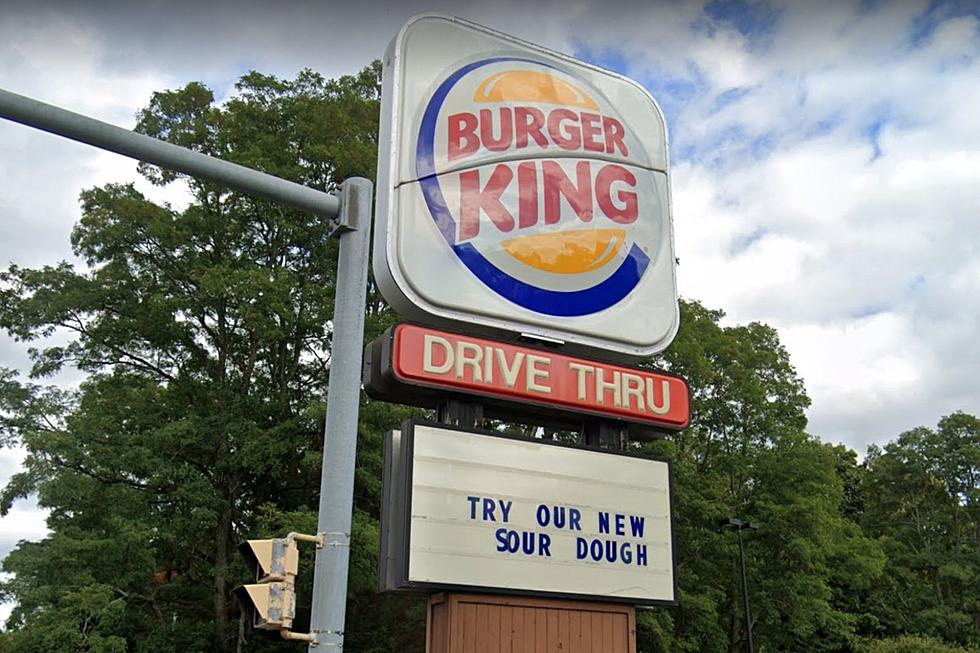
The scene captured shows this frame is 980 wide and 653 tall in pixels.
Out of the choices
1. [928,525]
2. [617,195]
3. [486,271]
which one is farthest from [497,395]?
[928,525]

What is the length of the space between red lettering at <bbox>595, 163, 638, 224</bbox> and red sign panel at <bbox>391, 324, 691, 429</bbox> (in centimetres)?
223

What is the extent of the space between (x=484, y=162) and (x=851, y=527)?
36.6 meters

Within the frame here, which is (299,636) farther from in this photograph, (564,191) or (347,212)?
(564,191)

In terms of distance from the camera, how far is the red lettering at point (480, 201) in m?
11.4

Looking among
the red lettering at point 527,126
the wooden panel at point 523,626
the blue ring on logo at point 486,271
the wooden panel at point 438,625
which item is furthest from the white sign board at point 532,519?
the red lettering at point 527,126

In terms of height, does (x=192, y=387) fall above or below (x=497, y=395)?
above

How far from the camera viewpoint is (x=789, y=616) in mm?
36688

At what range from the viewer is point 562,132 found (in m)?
12.6

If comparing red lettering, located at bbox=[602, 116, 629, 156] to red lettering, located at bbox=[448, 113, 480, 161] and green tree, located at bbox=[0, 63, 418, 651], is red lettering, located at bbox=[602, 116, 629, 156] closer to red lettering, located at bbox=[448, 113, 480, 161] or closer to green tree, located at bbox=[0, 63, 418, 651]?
red lettering, located at bbox=[448, 113, 480, 161]

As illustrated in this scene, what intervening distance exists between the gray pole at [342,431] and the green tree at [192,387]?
19.2m

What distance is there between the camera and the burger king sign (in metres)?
11.0

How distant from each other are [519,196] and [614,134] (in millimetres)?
2039

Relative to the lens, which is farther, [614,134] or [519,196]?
[614,134]

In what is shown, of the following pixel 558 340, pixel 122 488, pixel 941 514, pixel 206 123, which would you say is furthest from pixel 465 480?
pixel 941 514
